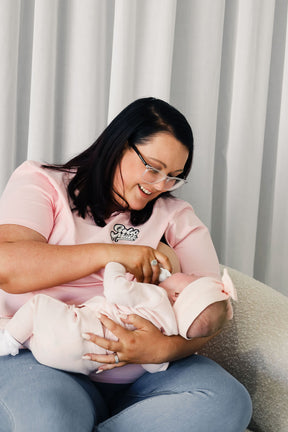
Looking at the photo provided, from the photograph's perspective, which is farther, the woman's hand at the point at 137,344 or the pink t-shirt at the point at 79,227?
the pink t-shirt at the point at 79,227

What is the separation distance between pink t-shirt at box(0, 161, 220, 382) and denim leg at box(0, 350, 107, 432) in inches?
6.2

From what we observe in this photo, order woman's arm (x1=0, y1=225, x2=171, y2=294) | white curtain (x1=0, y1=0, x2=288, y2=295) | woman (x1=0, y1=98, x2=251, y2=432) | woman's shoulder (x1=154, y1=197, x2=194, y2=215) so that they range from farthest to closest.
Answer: white curtain (x1=0, y1=0, x2=288, y2=295), woman's shoulder (x1=154, y1=197, x2=194, y2=215), woman's arm (x1=0, y1=225, x2=171, y2=294), woman (x1=0, y1=98, x2=251, y2=432)

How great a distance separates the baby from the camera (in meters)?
1.31

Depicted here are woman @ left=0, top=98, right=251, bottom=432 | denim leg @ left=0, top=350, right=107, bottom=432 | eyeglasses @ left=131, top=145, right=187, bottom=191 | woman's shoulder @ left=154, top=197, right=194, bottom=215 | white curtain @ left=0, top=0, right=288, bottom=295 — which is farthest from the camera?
white curtain @ left=0, top=0, right=288, bottom=295

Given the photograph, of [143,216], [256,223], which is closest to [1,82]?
[143,216]

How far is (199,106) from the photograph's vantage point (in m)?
2.40

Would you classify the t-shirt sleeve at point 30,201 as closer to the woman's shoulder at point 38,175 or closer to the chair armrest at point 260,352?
the woman's shoulder at point 38,175

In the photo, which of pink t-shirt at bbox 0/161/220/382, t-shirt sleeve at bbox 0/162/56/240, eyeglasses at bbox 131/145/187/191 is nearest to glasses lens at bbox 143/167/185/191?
eyeglasses at bbox 131/145/187/191

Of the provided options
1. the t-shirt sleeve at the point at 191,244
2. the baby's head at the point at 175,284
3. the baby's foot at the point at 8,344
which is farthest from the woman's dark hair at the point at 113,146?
the baby's foot at the point at 8,344

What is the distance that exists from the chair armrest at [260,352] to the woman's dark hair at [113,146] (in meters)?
0.41

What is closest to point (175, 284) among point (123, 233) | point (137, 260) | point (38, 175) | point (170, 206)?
point (137, 260)

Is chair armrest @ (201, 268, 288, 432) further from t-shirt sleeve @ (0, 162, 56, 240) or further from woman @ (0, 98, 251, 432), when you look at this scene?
Result: t-shirt sleeve @ (0, 162, 56, 240)

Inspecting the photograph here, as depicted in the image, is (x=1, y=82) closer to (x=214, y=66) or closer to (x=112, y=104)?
(x=112, y=104)

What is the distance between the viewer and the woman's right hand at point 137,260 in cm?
144
